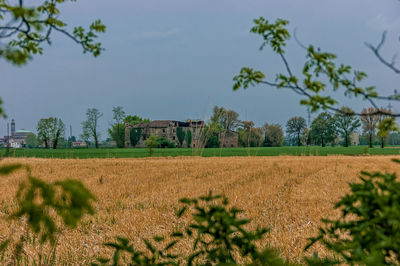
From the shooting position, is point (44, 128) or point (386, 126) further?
point (44, 128)

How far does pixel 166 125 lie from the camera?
268 feet

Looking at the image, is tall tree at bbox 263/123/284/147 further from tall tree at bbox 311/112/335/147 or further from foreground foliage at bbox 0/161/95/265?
foreground foliage at bbox 0/161/95/265

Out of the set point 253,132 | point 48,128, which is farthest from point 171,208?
point 48,128

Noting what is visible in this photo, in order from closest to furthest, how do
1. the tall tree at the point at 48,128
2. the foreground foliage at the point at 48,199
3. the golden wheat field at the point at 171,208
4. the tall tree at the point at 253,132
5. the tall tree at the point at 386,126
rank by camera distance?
the foreground foliage at the point at 48,199 → the tall tree at the point at 386,126 → the golden wheat field at the point at 171,208 → the tall tree at the point at 253,132 → the tall tree at the point at 48,128

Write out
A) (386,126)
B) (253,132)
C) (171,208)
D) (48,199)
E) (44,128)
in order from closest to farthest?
1. (48,199)
2. (386,126)
3. (171,208)
4. (253,132)
5. (44,128)

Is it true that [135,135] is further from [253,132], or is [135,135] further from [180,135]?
[253,132]

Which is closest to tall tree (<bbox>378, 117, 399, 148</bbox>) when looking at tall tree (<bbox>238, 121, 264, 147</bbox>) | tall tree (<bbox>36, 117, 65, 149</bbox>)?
tall tree (<bbox>238, 121, 264, 147</bbox>)

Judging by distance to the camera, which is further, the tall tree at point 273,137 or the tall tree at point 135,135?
the tall tree at point 135,135

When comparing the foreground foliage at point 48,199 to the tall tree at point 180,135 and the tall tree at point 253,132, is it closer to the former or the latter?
the tall tree at point 253,132

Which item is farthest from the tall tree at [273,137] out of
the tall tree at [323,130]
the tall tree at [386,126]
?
the tall tree at [386,126]

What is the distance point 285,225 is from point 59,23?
12.8 feet

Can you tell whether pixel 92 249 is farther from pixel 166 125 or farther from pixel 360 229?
pixel 166 125

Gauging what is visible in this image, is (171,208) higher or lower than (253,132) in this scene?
lower

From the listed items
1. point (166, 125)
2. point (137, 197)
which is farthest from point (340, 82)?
point (166, 125)
